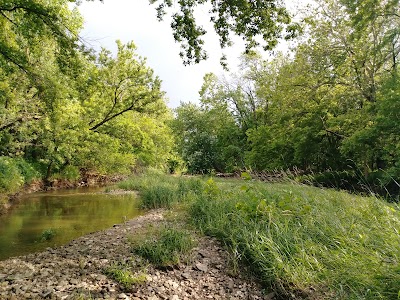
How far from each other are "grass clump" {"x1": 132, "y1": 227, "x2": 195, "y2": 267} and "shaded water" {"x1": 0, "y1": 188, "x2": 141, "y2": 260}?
273cm

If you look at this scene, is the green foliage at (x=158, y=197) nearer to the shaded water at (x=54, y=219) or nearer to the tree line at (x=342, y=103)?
the shaded water at (x=54, y=219)

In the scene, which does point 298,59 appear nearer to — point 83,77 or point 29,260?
point 83,77

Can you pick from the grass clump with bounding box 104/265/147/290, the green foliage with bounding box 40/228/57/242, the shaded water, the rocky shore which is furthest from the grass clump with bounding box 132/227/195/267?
the green foliage with bounding box 40/228/57/242

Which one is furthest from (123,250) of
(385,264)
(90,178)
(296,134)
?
(90,178)

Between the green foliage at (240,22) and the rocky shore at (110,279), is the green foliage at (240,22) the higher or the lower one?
the higher one

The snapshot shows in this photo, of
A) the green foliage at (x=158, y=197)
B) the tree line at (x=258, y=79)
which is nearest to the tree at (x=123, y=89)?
→ the tree line at (x=258, y=79)

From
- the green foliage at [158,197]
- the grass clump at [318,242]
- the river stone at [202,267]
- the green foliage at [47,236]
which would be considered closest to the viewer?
the grass clump at [318,242]

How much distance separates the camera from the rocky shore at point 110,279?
13.7 feet

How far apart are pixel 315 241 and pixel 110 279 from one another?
3.15m

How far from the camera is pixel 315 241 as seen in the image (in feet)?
16.9

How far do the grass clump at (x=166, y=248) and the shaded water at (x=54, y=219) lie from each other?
2.73m

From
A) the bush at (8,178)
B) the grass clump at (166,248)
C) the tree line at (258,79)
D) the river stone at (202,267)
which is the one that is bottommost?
the river stone at (202,267)

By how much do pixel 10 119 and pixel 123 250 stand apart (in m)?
9.36

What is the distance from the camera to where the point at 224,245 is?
605cm
